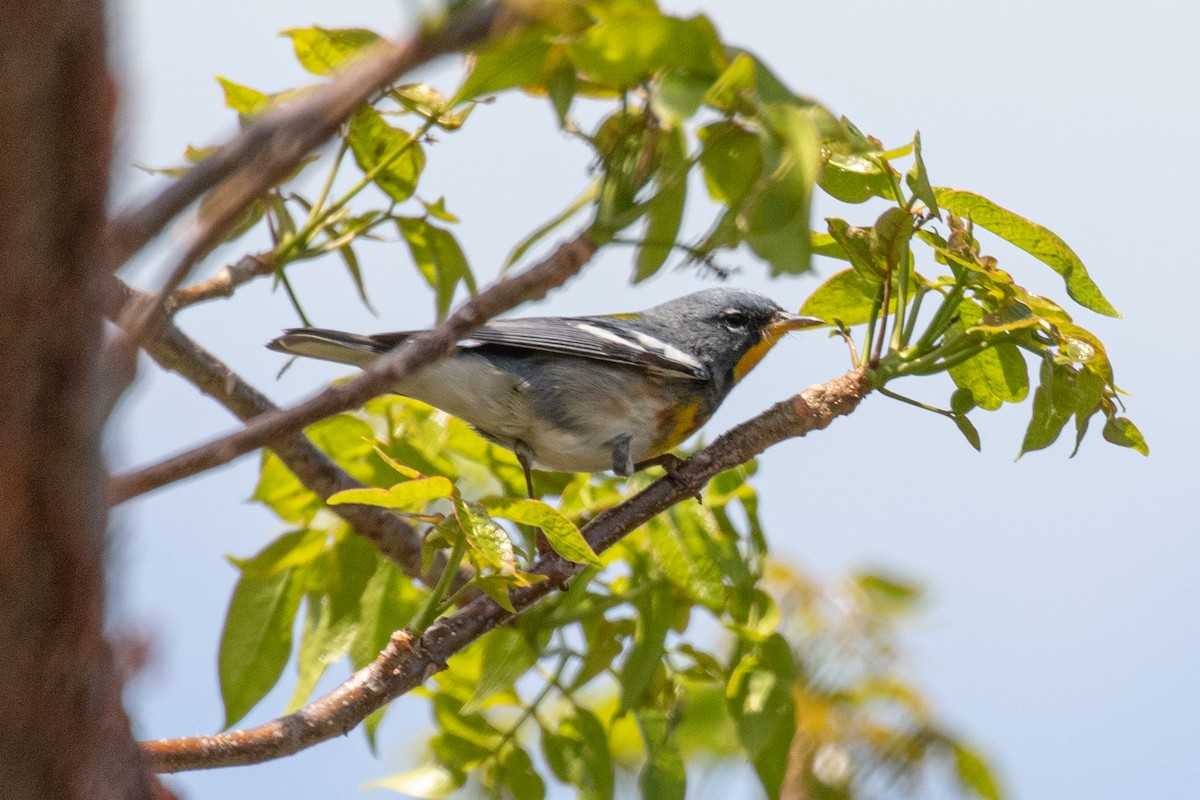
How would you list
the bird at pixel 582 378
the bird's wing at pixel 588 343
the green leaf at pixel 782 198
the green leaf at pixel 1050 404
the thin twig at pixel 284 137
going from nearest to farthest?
1. the thin twig at pixel 284 137
2. the green leaf at pixel 782 198
3. the green leaf at pixel 1050 404
4. the bird at pixel 582 378
5. the bird's wing at pixel 588 343

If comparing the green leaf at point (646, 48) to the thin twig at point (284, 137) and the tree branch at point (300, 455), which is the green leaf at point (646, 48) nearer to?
the thin twig at point (284, 137)

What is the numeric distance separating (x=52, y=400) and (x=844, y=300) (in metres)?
2.28

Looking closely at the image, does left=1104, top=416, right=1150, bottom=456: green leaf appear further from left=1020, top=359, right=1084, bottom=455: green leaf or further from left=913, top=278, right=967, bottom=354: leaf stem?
left=913, top=278, right=967, bottom=354: leaf stem

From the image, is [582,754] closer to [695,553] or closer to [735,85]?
[695,553]

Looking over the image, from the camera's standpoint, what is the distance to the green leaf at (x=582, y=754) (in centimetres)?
291

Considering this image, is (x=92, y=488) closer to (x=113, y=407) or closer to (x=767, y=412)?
(x=113, y=407)

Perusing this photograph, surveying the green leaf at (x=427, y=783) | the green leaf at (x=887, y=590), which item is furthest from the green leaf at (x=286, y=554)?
Answer: the green leaf at (x=887, y=590)

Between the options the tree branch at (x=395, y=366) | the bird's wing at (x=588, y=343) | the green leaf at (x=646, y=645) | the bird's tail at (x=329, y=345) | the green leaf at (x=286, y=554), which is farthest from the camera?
the bird's wing at (x=588, y=343)

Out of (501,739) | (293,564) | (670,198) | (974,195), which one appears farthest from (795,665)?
(670,198)

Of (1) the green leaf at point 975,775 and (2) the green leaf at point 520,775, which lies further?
(2) the green leaf at point 520,775

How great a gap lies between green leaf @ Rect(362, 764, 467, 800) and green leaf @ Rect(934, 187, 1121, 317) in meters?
1.85

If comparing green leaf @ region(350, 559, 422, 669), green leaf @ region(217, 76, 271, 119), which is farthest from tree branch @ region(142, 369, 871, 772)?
green leaf @ region(217, 76, 271, 119)

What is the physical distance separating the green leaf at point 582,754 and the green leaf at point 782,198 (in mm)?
1793

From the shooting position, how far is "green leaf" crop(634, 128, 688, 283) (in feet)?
5.08
